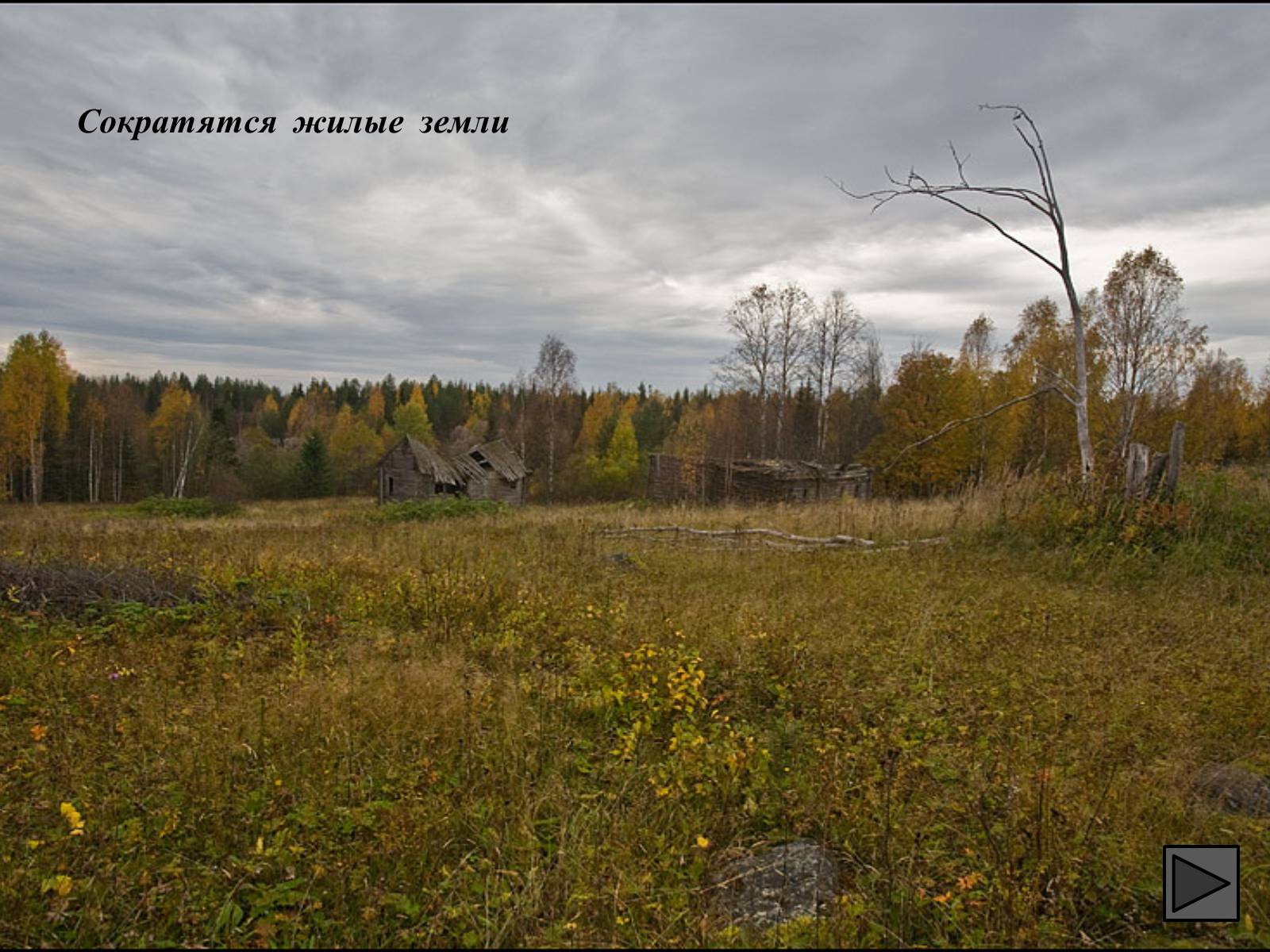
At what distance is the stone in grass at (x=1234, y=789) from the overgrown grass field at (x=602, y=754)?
162 millimetres

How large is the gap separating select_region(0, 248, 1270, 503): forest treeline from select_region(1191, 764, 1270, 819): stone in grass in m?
7.30

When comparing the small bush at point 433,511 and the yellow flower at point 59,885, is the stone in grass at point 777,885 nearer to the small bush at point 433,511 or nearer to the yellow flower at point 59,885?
the yellow flower at point 59,885

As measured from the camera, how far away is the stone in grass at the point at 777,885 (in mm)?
2402

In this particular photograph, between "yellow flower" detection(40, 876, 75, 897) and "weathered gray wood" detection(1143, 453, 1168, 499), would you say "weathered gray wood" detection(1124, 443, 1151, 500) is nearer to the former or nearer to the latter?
"weathered gray wood" detection(1143, 453, 1168, 499)

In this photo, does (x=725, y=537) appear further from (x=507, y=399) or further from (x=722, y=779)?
(x=507, y=399)

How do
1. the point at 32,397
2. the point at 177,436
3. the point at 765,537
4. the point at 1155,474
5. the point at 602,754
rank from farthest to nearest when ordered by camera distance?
the point at 177,436
the point at 32,397
the point at 765,537
the point at 1155,474
the point at 602,754

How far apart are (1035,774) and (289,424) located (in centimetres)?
10085

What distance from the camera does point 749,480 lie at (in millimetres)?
27047

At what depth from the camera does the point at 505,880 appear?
2.58 meters

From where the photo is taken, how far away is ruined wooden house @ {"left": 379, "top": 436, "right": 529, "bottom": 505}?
110 ft

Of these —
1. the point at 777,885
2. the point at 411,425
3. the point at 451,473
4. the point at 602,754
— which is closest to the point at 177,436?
the point at 411,425

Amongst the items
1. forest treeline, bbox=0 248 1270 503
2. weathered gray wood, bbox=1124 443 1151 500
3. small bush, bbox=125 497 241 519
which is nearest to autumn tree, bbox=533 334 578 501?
forest treeline, bbox=0 248 1270 503

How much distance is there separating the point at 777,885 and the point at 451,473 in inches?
1340

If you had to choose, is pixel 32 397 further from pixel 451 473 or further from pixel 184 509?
pixel 451 473
